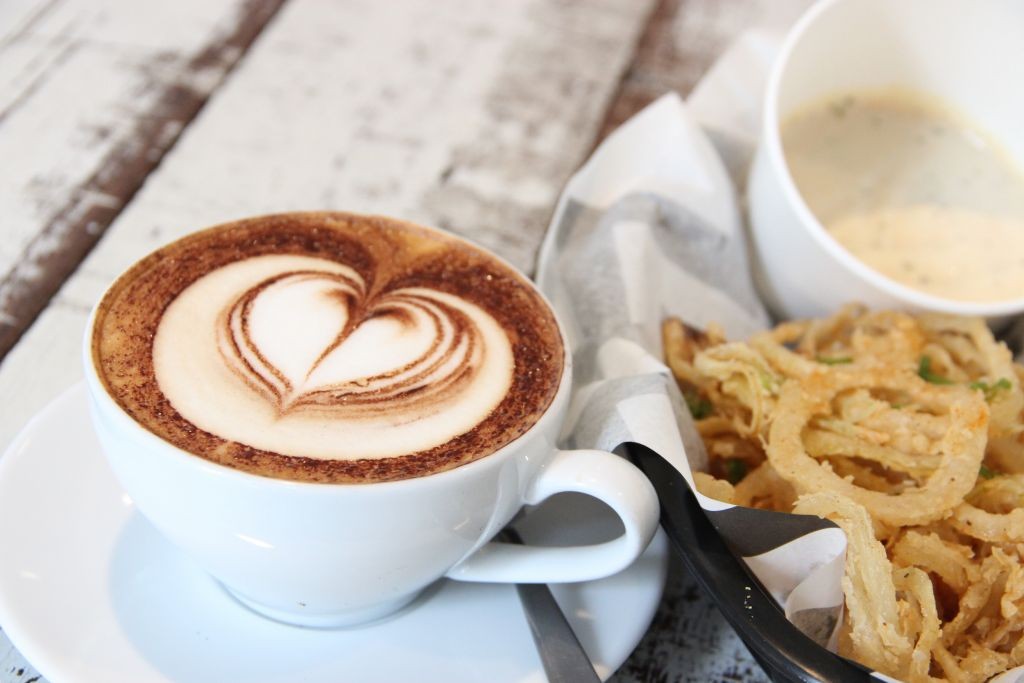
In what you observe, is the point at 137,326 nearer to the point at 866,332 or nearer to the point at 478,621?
the point at 478,621

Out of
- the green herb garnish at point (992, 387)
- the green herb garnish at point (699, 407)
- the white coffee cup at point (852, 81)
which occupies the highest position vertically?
the white coffee cup at point (852, 81)

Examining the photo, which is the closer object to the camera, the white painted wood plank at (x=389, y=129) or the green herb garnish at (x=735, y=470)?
the green herb garnish at (x=735, y=470)

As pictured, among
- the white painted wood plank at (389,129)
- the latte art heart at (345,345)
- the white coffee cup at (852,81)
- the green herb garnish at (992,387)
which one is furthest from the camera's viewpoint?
the white painted wood plank at (389,129)

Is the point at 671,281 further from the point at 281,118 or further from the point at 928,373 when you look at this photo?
the point at 281,118

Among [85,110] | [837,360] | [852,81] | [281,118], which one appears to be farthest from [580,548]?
[85,110]

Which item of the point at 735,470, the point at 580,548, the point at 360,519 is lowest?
the point at 735,470

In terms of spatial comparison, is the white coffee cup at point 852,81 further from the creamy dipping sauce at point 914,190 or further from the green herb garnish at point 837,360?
the green herb garnish at point 837,360

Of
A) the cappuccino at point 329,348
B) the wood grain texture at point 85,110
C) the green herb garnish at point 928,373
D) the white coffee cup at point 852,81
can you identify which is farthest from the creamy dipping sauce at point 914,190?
the wood grain texture at point 85,110

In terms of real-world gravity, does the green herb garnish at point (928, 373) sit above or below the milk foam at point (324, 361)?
below
